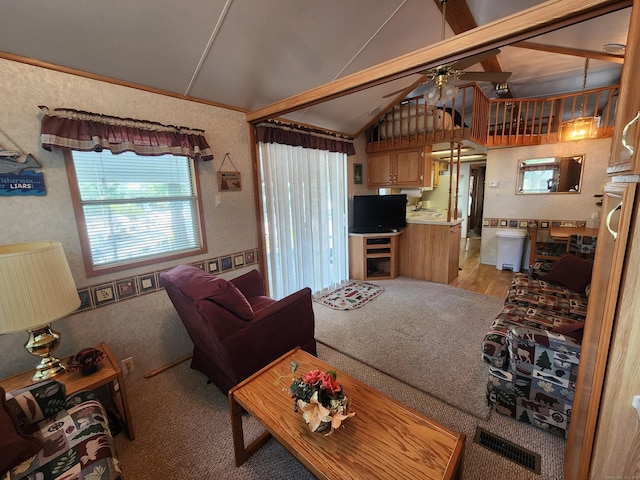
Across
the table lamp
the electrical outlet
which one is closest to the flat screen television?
the electrical outlet

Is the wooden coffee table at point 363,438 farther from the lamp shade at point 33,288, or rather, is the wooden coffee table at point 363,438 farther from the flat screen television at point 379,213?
the flat screen television at point 379,213

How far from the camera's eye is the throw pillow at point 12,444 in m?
1.02

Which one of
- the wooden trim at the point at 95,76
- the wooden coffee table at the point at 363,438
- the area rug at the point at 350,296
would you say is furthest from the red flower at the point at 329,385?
the wooden trim at the point at 95,76

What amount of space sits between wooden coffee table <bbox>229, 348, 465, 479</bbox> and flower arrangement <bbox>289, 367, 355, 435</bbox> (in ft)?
0.26

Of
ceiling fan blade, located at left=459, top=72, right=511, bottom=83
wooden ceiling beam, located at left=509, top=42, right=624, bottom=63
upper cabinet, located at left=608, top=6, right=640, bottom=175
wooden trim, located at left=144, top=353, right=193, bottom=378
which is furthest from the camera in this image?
wooden ceiling beam, located at left=509, top=42, right=624, bottom=63

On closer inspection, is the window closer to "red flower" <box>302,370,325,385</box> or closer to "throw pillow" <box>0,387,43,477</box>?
"throw pillow" <box>0,387,43,477</box>

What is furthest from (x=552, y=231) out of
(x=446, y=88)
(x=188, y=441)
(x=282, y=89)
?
(x=188, y=441)

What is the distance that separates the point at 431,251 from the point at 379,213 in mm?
1011

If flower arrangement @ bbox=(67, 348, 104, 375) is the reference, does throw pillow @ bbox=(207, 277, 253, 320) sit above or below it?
above

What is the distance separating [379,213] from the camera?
435cm

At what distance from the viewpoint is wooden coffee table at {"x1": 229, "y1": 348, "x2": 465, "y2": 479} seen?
101 cm

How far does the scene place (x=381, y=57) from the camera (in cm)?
278

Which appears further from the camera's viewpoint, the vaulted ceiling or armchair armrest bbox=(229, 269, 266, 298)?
armchair armrest bbox=(229, 269, 266, 298)

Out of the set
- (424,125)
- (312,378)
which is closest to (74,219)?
(312,378)
